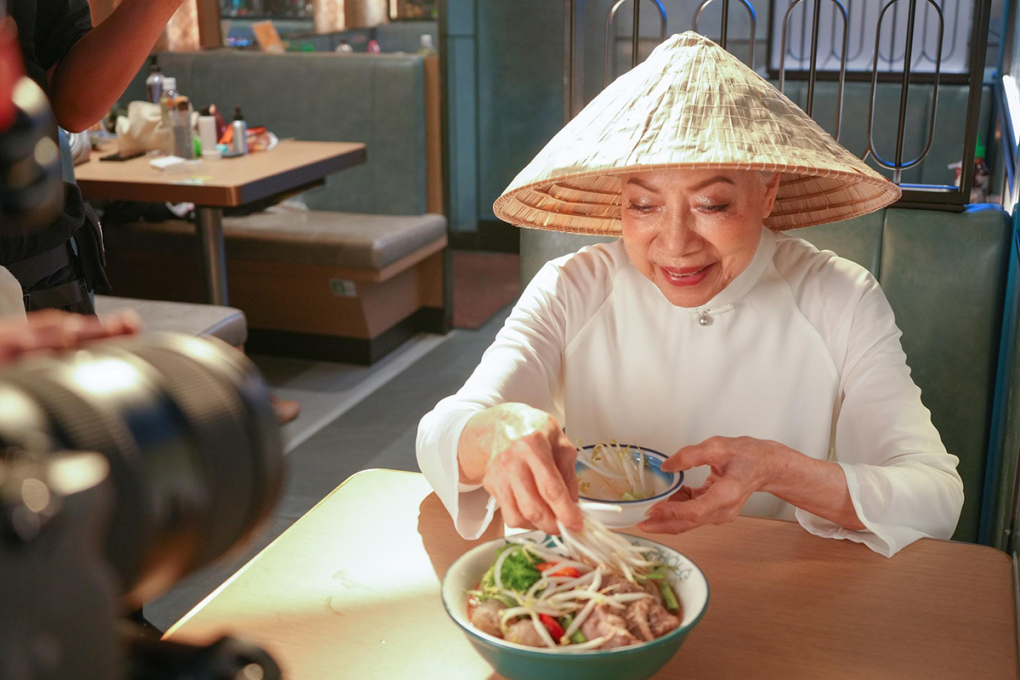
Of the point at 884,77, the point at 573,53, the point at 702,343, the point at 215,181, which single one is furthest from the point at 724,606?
the point at 884,77

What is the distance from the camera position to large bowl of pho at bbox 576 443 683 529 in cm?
110

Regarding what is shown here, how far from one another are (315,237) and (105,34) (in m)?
2.55

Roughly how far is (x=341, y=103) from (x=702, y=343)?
11.1 feet

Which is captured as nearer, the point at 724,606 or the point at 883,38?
the point at 724,606

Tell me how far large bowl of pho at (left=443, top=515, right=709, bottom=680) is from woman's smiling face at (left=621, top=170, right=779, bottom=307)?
516 millimetres

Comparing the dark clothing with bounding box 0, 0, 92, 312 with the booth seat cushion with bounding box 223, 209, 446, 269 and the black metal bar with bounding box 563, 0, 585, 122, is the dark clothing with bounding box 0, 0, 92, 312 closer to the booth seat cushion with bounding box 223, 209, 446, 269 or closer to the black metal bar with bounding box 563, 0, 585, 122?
the black metal bar with bounding box 563, 0, 585, 122

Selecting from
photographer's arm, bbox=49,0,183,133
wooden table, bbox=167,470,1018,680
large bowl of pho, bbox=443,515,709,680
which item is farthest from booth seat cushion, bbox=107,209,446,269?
large bowl of pho, bbox=443,515,709,680

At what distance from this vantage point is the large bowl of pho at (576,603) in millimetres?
858

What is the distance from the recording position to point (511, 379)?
145 centimetres

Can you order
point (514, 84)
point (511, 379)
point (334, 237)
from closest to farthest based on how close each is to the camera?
point (511, 379) < point (334, 237) < point (514, 84)

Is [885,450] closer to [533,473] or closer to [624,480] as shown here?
[624,480]

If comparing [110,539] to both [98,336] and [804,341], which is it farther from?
[804,341]

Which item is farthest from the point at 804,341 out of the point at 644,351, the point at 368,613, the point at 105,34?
the point at 105,34

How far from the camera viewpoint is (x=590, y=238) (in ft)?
6.61
